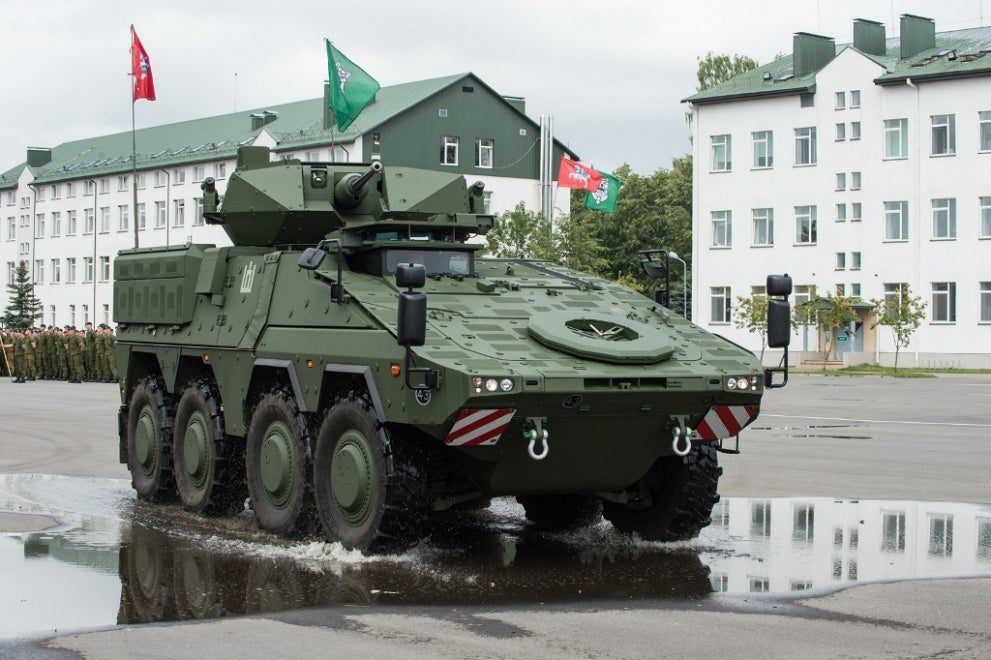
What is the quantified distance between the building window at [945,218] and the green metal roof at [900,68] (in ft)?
13.8

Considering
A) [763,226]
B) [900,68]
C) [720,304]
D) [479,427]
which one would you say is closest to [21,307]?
[720,304]

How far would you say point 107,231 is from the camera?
7950 cm

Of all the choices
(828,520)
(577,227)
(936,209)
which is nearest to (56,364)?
(577,227)

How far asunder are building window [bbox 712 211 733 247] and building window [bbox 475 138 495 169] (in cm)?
1152

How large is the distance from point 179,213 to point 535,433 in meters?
66.2

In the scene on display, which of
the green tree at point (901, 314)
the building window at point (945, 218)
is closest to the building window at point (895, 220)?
the building window at point (945, 218)

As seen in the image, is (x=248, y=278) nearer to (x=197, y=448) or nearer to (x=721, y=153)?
(x=197, y=448)

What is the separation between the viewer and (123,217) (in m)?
77.9

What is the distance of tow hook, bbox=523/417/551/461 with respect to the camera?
368 inches

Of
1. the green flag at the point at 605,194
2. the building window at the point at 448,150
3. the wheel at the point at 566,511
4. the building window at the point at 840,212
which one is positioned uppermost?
the building window at the point at 448,150

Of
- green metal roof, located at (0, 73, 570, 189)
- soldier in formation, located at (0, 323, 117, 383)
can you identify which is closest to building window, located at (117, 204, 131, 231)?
green metal roof, located at (0, 73, 570, 189)

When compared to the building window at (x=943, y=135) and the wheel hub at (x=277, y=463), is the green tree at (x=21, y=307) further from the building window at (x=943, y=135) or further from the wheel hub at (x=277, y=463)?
the wheel hub at (x=277, y=463)

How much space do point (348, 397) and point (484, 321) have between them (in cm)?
103

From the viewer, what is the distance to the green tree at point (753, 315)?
169ft
